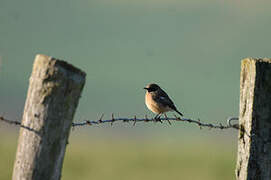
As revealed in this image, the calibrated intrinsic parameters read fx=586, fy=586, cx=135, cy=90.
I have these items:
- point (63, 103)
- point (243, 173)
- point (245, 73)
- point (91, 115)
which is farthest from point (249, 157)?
point (91, 115)

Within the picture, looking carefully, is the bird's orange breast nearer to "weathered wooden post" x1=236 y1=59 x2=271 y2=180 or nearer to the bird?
the bird

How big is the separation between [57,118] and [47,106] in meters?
0.10

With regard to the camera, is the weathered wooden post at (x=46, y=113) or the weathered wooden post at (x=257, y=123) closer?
the weathered wooden post at (x=46, y=113)

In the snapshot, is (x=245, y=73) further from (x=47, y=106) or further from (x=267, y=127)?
(x=47, y=106)

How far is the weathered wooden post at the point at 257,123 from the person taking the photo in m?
4.99

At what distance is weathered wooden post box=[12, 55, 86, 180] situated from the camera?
12.7 feet

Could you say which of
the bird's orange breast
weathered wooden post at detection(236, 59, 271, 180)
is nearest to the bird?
the bird's orange breast

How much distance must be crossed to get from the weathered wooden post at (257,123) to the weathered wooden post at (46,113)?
5.70 feet

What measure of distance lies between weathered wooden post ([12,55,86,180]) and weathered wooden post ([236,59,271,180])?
1.74m

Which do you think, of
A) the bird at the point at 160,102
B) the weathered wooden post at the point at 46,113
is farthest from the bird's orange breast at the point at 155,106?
the weathered wooden post at the point at 46,113

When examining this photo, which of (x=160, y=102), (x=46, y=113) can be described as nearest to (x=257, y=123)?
(x=46, y=113)

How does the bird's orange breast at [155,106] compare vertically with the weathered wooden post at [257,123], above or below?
above

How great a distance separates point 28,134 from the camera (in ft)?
12.9

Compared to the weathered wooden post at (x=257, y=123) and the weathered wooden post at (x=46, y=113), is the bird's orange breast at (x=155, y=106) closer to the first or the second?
the weathered wooden post at (x=257, y=123)
